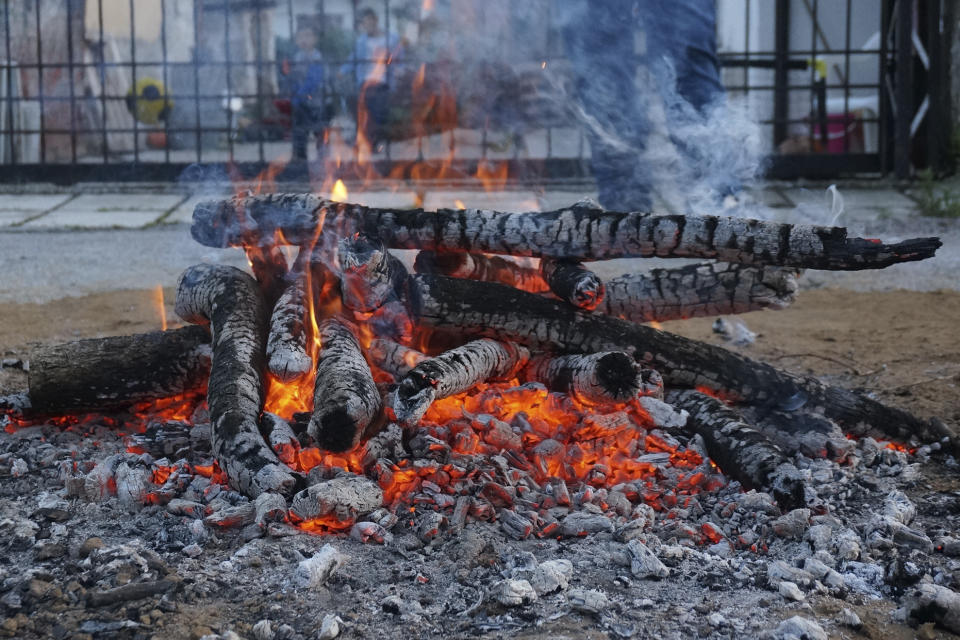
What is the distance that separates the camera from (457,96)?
1041cm

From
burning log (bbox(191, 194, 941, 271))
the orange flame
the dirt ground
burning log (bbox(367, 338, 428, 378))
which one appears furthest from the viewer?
the orange flame

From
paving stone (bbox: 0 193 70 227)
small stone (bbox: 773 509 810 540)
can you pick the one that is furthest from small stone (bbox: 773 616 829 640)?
paving stone (bbox: 0 193 70 227)

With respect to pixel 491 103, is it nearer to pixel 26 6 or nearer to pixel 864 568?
pixel 26 6

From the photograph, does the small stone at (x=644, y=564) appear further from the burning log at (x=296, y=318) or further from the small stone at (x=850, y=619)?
the burning log at (x=296, y=318)

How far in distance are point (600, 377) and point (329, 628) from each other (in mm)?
1296

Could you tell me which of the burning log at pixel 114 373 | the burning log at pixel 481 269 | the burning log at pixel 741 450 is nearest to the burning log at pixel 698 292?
the burning log at pixel 481 269

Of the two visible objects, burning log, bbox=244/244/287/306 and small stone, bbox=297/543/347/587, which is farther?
burning log, bbox=244/244/287/306

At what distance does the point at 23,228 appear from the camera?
7965mm

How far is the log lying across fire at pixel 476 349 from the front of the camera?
2971 mm

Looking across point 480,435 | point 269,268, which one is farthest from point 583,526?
point 269,268

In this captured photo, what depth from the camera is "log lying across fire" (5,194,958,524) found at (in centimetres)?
297

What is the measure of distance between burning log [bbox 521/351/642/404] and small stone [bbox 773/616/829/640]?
1.06 meters

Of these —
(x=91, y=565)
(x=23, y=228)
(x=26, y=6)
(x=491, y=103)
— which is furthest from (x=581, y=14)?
(x=26, y=6)

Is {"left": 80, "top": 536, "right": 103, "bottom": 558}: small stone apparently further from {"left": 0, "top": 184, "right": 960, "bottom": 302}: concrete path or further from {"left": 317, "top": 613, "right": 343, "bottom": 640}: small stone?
{"left": 0, "top": 184, "right": 960, "bottom": 302}: concrete path
